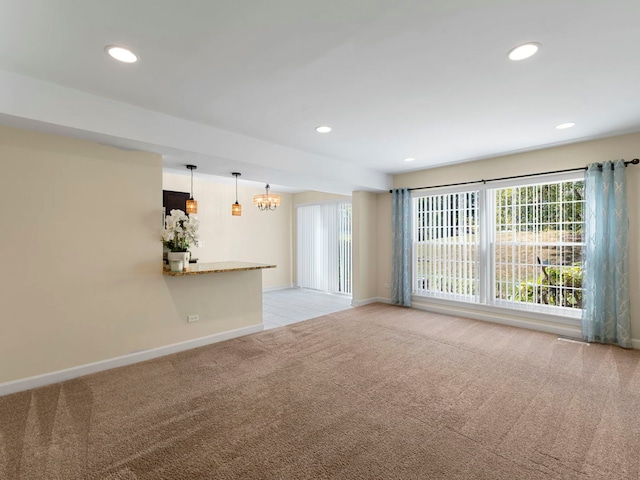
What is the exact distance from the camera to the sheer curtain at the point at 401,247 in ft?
19.5

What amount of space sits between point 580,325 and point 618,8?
13.0 feet

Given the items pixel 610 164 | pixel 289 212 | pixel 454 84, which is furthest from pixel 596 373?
pixel 289 212

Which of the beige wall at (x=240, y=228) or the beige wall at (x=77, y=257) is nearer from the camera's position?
the beige wall at (x=77, y=257)

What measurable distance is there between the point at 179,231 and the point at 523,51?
3.67m

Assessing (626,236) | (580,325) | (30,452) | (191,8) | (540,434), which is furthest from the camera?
(580,325)

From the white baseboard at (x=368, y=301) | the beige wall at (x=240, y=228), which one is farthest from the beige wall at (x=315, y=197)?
the white baseboard at (x=368, y=301)

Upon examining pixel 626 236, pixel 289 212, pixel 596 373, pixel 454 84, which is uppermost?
pixel 454 84

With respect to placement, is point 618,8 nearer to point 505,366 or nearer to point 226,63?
point 226,63

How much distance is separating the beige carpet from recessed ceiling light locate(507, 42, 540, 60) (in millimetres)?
2668

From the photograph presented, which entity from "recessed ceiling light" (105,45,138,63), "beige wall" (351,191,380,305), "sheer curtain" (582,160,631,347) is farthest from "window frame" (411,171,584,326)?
"recessed ceiling light" (105,45,138,63)

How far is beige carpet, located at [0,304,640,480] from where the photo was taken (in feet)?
6.12

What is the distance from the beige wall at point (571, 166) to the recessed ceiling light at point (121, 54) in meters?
4.91

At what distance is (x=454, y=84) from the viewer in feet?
8.53

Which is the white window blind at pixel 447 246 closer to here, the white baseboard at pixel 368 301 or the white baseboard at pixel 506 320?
the white baseboard at pixel 506 320
